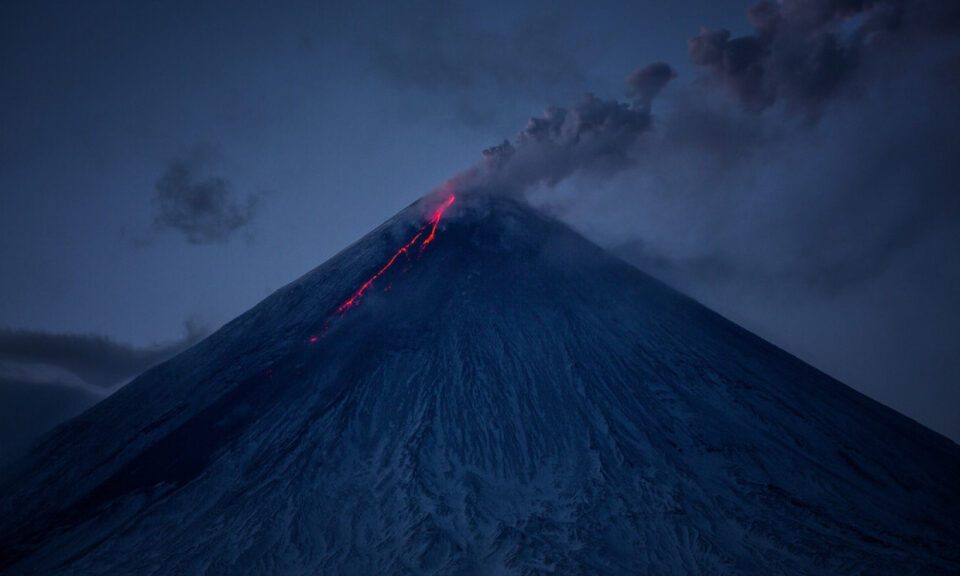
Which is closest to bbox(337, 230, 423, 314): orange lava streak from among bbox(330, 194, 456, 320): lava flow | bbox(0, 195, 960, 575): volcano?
bbox(330, 194, 456, 320): lava flow

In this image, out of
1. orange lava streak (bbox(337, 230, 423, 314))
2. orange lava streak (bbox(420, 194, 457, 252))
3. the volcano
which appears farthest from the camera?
orange lava streak (bbox(420, 194, 457, 252))

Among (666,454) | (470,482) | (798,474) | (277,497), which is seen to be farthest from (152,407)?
(798,474)

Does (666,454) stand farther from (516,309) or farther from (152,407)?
(152,407)

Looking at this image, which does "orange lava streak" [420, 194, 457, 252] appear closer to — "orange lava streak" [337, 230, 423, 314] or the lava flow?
the lava flow


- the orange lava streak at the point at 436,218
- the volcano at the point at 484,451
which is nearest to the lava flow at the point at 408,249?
the orange lava streak at the point at 436,218

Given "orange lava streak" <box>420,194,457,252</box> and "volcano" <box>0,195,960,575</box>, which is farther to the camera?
"orange lava streak" <box>420,194,457,252</box>

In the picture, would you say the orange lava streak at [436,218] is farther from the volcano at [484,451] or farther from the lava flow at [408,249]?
the volcano at [484,451]

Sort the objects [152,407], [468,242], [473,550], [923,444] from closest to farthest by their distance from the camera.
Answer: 1. [473,550]
2. [923,444]
3. [152,407]
4. [468,242]
